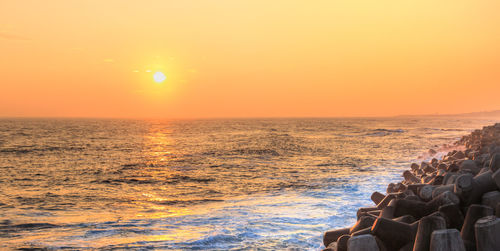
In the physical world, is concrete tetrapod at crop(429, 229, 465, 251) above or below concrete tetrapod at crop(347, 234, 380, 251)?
above

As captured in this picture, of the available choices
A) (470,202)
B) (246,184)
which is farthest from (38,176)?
A: (470,202)

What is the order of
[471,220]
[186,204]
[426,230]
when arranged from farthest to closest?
1. [186,204]
2. [471,220]
3. [426,230]

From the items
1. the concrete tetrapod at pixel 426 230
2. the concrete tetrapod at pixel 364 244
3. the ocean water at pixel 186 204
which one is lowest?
the ocean water at pixel 186 204

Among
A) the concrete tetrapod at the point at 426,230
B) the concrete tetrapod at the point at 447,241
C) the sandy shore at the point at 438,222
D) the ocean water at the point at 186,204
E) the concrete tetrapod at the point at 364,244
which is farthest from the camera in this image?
the ocean water at the point at 186,204

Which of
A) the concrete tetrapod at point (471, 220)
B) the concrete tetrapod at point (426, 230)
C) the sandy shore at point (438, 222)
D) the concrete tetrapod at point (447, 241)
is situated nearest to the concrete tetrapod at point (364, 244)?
the sandy shore at point (438, 222)

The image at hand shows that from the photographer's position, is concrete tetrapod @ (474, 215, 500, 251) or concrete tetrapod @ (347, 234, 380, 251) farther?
concrete tetrapod @ (347, 234, 380, 251)

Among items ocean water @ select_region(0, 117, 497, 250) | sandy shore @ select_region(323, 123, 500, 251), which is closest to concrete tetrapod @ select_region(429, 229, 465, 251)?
sandy shore @ select_region(323, 123, 500, 251)

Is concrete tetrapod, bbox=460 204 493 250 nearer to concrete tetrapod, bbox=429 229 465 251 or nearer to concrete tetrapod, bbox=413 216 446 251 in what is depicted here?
concrete tetrapod, bbox=413 216 446 251

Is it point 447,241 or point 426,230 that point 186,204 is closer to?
point 426,230

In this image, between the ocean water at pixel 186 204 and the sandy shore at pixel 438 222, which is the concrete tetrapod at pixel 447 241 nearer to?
the sandy shore at pixel 438 222

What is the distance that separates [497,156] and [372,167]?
13.4 metres

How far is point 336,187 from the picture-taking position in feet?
45.0

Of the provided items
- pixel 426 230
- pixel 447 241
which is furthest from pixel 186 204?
pixel 447 241

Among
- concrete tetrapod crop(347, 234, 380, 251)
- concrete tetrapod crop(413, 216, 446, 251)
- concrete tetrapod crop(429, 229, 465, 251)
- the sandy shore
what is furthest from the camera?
concrete tetrapod crop(347, 234, 380, 251)
